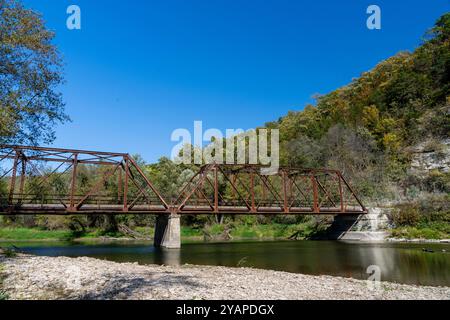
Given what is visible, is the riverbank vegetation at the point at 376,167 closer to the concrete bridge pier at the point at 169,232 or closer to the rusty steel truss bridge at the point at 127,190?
the rusty steel truss bridge at the point at 127,190

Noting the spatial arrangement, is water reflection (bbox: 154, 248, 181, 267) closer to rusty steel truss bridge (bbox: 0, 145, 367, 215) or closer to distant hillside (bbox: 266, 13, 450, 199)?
rusty steel truss bridge (bbox: 0, 145, 367, 215)

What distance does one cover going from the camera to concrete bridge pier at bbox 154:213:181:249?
3928 cm

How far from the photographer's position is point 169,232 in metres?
39.8

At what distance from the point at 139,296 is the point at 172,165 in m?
67.7

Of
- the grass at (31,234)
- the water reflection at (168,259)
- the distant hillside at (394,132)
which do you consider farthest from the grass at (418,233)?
the grass at (31,234)

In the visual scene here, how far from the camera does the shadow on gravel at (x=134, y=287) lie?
405 inches

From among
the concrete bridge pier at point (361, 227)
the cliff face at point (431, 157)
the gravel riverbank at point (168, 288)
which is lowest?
the concrete bridge pier at point (361, 227)

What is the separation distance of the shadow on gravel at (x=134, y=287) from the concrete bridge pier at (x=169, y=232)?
25.4 metres

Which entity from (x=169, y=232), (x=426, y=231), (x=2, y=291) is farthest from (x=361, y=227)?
(x=2, y=291)

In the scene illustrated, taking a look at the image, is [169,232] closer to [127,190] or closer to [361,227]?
[127,190]

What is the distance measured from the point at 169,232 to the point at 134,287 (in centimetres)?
2862

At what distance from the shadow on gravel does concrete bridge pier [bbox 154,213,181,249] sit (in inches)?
1001

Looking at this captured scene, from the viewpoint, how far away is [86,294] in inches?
425

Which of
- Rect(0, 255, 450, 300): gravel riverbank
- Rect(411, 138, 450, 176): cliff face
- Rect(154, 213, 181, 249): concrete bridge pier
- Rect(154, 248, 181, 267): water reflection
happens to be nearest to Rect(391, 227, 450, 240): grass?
Rect(411, 138, 450, 176): cliff face
